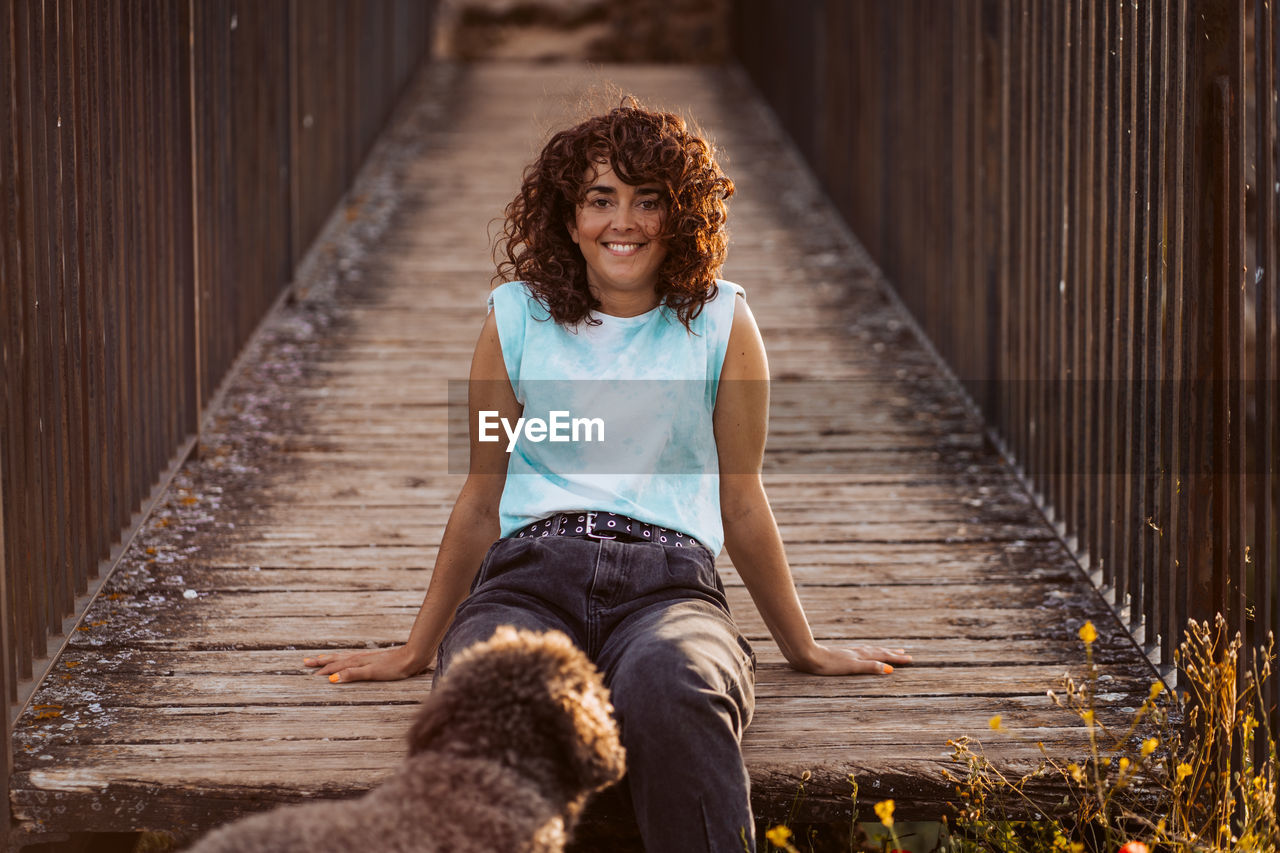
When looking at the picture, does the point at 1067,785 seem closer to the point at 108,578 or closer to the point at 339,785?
the point at 339,785

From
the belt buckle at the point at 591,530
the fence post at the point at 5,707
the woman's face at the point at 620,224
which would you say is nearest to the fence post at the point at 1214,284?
the woman's face at the point at 620,224

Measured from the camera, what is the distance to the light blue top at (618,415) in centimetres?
246

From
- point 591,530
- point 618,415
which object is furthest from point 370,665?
point 618,415

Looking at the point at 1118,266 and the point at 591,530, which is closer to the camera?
the point at 591,530

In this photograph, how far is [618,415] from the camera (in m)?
2.48

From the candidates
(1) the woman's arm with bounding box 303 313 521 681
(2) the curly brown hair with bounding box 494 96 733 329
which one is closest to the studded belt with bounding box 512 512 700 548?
(1) the woman's arm with bounding box 303 313 521 681

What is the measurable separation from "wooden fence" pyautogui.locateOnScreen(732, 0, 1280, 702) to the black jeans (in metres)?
0.99

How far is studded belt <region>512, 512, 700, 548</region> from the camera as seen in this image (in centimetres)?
240

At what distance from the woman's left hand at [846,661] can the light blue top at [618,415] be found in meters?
0.41

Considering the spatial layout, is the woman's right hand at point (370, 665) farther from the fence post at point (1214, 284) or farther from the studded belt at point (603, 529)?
the fence post at point (1214, 284)

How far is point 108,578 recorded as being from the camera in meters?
3.23

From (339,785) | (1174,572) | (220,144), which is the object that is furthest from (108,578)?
(1174,572)

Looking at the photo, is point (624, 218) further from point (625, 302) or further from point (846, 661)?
point (846, 661)

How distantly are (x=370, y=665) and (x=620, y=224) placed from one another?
1.07 metres
